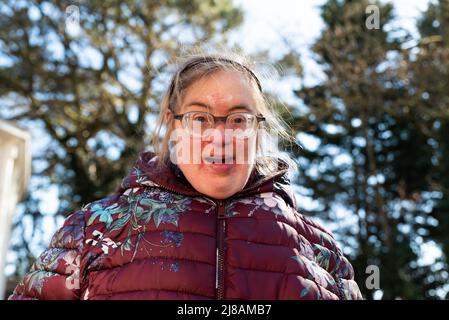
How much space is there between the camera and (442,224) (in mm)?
9562

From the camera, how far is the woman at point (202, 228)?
1453mm

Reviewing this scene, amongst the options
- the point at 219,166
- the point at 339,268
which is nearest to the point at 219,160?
the point at 219,166

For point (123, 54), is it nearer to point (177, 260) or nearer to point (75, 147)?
point (75, 147)

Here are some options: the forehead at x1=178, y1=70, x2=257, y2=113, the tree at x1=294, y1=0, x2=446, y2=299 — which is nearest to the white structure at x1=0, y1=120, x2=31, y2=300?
the tree at x1=294, y1=0, x2=446, y2=299

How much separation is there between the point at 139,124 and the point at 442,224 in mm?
5464

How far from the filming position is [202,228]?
155cm

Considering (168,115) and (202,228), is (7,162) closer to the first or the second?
(168,115)

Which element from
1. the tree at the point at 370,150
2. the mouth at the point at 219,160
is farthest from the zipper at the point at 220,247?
the tree at the point at 370,150

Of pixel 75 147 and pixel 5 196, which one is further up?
pixel 75 147

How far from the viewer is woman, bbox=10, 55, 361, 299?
1453 millimetres

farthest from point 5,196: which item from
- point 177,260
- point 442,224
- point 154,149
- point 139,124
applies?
point 442,224

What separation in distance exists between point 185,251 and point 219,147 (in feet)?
1.02

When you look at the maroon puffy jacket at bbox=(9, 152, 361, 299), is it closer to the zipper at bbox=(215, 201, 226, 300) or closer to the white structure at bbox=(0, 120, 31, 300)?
the zipper at bbox=(215, 201, 226, 300)
